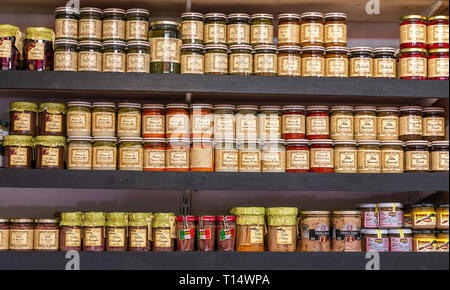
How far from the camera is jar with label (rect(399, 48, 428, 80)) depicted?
2441 mm

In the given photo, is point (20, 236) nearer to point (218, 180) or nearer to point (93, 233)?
point (93, 233)

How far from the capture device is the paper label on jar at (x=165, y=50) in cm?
241

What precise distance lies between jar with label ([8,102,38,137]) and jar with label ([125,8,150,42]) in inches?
19.5

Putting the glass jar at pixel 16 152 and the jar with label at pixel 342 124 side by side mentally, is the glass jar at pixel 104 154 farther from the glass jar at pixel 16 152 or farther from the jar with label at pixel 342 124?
the jar with label at pixel 342 124

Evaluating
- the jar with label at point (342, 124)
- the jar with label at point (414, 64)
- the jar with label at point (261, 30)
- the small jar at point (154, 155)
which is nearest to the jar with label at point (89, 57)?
the small jar at point (154, 155)

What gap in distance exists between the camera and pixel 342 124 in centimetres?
244

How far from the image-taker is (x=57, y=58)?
2.40 m

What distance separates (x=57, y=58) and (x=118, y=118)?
0.35 metres

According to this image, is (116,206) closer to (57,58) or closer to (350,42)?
(57,58)

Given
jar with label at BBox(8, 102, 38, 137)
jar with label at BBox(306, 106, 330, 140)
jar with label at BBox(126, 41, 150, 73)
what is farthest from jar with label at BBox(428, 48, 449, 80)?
jar with label at BBox(8, 102, 38, 137)

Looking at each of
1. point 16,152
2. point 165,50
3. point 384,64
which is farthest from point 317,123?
point 16,152

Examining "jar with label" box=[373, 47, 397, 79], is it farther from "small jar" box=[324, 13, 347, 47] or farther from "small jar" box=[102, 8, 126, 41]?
"small jar" box=[102, 8, 126, 41]

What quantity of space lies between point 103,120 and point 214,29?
0.59m

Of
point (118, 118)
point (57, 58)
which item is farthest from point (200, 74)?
point (57, 58)
